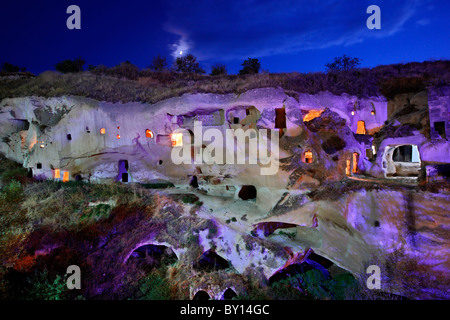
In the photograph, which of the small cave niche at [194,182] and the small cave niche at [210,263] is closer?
the small cave niche at [210,263]

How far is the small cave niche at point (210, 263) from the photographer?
9414 millimetres

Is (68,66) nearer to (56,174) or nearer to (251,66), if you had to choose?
(56,174)

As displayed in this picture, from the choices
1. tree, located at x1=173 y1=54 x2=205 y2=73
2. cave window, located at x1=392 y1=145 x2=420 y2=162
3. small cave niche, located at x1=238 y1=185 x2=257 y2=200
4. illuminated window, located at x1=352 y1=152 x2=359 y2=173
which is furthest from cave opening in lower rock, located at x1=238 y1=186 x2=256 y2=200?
tree, located at x1=173 y1=54 x2=205 y2=73

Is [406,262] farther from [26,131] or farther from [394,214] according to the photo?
[26,131]

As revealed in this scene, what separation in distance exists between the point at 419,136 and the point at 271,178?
1020 centimetres

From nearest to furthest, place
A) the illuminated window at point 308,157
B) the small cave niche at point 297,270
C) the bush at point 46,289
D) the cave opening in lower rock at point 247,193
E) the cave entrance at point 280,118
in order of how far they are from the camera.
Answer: the bush at point 46,289 → the small cave niche at point 297,270 → the illuminated window at point 308,157 → the cave entrance at point 280,118 → the cave opening in lower rock at point 247,193

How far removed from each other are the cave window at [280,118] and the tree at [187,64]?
18.2 metres

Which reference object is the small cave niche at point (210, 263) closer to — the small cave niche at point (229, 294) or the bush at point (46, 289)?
the small cave niche at point (229, 294)

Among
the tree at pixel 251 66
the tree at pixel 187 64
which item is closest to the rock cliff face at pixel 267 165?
the tree at pixel 251 66

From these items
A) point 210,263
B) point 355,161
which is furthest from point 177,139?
point 355,161

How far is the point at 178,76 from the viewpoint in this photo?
874 inches

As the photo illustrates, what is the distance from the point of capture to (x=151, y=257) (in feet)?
33.4

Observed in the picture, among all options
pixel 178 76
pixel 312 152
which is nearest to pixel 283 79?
pixel 312 152

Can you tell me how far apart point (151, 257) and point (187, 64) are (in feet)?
78.2
